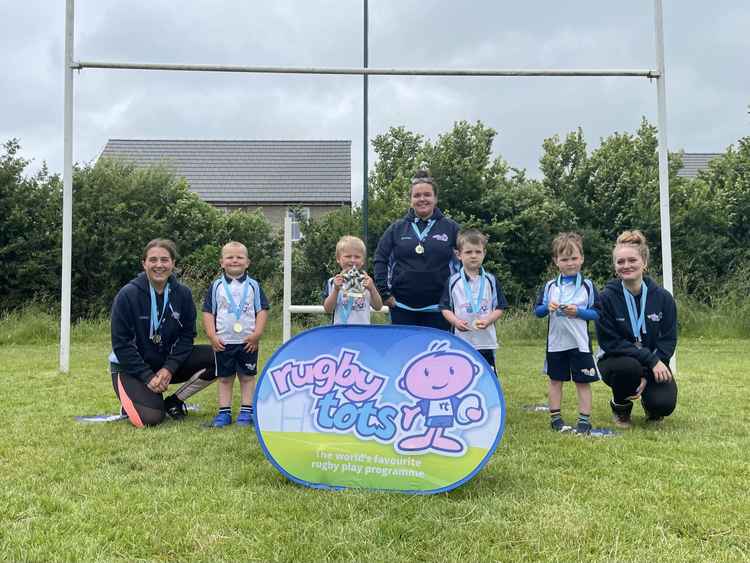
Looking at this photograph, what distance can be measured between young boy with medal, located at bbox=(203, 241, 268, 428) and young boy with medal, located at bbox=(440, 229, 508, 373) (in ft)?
4.55

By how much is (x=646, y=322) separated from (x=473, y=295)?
1258mm

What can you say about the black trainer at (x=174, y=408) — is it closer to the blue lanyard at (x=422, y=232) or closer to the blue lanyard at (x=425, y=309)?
the blue lanyard at (x=425, y=309)

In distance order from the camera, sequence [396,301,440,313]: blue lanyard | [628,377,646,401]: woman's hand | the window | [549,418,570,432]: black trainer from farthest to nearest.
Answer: the window < [396,301,440,313]: blue lanyard < [628,377,646,401]: woman's hand < [549,418,570,432]: black trainer

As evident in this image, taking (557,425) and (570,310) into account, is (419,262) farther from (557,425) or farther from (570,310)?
(557,425)

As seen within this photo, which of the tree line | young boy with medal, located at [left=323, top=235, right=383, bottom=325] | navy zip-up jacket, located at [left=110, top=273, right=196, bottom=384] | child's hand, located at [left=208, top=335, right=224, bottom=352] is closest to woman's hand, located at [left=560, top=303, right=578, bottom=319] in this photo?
young boy with medal, located at [left=323, top=235, right=383, bottom=325]

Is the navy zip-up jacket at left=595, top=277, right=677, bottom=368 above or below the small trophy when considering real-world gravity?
below

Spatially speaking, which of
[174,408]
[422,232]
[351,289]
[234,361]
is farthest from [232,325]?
[422,232]

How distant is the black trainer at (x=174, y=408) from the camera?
4824 mm

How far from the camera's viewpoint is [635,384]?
171 inches

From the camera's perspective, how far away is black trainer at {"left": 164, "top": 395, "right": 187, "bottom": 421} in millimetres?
4824

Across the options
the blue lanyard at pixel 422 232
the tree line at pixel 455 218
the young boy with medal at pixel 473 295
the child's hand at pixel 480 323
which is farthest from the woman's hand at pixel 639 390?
the tree line at pixel 455 218

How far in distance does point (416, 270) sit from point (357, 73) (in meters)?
3.27

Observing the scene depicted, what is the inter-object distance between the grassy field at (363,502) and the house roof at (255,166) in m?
24.6

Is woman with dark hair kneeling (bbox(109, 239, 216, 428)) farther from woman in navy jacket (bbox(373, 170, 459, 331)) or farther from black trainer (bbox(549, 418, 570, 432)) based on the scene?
black trainer (bbox(549, 418, 570, 432))
